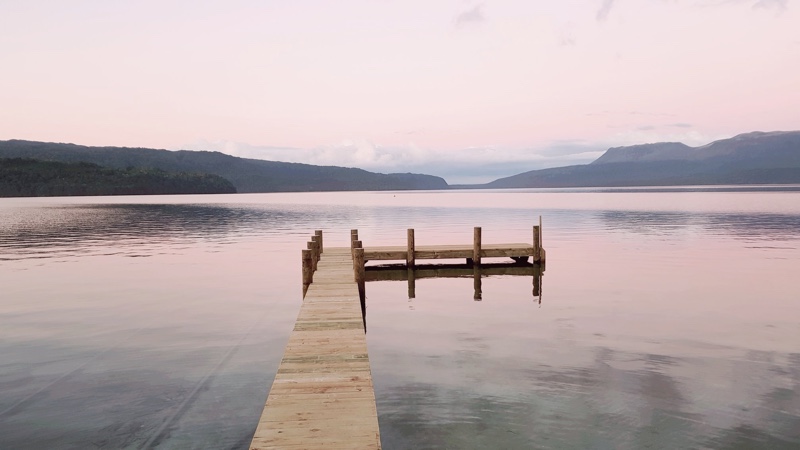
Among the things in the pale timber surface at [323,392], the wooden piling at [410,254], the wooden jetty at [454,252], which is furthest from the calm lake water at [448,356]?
the pale timber surface at [323,392]

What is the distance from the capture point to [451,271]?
1135 inches

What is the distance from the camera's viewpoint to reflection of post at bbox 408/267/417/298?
24031 mm

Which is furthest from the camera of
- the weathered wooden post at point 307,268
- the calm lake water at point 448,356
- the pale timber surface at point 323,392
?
the weathered wooden post at point 307,268

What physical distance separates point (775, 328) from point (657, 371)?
7.05m

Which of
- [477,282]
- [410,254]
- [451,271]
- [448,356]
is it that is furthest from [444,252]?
[448,356]

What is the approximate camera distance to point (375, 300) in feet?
75.6

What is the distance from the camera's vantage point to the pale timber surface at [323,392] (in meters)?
6.72

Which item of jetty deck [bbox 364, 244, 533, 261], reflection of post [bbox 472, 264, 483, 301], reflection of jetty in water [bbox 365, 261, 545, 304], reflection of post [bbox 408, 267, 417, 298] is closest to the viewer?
reflection of post [bbox 472, 264, 483, 301]

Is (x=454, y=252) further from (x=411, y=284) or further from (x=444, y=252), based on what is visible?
(x=411, y=284)

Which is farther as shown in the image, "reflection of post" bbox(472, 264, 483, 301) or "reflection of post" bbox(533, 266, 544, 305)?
"reflection of post" bbox(533, 266, 544, 305)

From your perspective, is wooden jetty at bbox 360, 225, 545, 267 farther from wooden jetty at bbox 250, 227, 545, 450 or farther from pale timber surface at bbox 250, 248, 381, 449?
pale timber surface at bbox 250, 248, 381, 449

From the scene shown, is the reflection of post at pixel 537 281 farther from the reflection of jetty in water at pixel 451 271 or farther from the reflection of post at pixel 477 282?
the reflection of post at pixel 477 282

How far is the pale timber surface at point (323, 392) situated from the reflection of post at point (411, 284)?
10365mm

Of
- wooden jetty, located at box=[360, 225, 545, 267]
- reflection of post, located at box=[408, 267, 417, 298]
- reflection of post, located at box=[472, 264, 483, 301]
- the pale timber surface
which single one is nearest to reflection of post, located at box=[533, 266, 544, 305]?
wooden jetty, located at box=[360, 225, 545, 267]
